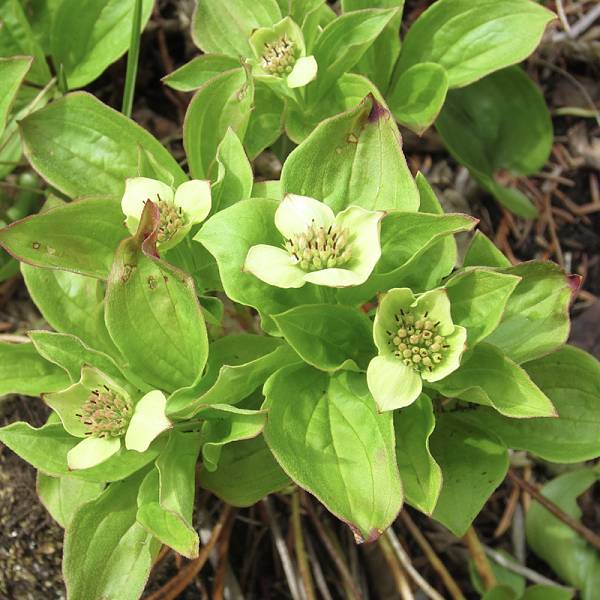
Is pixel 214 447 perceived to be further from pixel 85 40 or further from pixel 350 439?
pixel 85 40

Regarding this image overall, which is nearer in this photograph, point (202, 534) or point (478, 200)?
point (202, 534)

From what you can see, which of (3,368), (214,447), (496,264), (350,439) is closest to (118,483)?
(214,447)

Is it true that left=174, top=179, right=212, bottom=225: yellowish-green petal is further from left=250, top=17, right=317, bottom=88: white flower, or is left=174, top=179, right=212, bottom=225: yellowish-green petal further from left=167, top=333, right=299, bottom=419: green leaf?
left=250, top=17, right=317, bottom=88: white flower

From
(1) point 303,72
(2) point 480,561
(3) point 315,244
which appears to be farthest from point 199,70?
(2) point 480,561

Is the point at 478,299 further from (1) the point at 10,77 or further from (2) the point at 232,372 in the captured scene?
(1) the point at 10,77

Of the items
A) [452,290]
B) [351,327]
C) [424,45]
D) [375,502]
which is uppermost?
[424,45]

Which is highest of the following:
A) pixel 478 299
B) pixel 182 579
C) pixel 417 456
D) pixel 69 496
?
pixel 478 299
